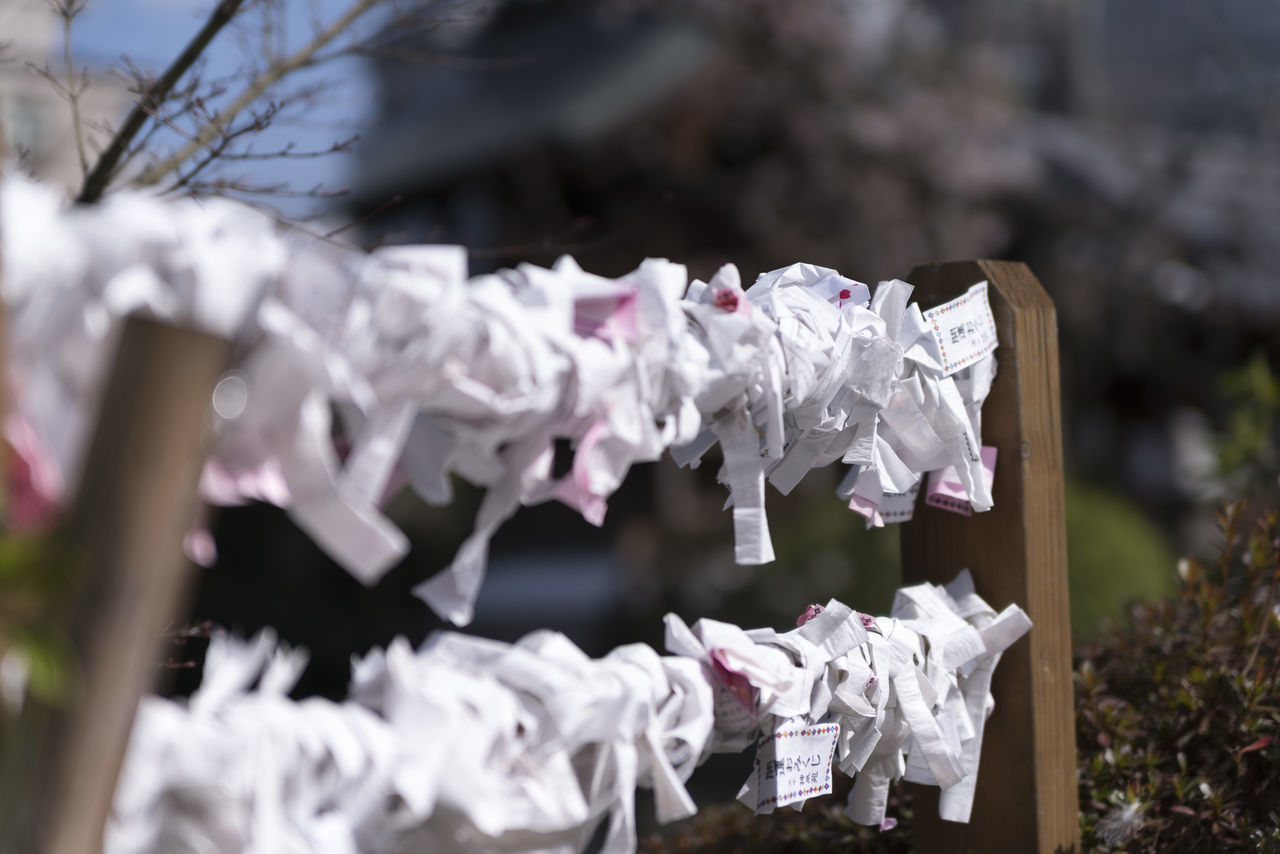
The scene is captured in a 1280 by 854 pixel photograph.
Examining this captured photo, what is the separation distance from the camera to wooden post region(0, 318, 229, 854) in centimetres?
60

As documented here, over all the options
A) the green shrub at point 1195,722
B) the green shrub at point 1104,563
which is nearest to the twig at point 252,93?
the green shrub at point 1195,722

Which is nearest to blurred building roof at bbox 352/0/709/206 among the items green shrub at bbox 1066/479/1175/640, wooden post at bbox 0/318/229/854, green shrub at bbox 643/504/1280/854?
green shrub at bbox 1066/479/1175/640

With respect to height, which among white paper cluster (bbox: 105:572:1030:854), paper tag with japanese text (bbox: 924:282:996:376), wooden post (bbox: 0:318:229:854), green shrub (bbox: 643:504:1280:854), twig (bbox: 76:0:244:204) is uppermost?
twig (bbox: 76:0:244:204)

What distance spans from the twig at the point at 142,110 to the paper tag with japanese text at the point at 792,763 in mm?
1190

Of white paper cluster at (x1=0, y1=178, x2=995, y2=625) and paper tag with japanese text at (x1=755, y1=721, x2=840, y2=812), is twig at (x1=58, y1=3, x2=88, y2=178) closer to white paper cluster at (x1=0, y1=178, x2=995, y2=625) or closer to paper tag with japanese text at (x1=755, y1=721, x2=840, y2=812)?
white paper cluster at (x1=0, y1=178, x2=995, y2=625)

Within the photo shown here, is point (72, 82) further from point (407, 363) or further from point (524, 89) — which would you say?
point (524, 89)

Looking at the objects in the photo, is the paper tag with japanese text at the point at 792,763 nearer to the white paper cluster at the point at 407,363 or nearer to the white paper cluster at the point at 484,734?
the white paper cluster at the point at 484,734

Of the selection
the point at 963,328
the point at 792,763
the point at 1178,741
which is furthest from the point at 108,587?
the point at 1178,741

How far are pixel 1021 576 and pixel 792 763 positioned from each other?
44 cm

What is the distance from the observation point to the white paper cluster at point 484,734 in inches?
28.0

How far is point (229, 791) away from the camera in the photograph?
71cm

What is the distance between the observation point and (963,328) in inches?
52.3

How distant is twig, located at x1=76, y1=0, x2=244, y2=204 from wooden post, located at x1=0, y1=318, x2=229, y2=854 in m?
1.13

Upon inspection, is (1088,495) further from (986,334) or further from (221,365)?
(221,365)
